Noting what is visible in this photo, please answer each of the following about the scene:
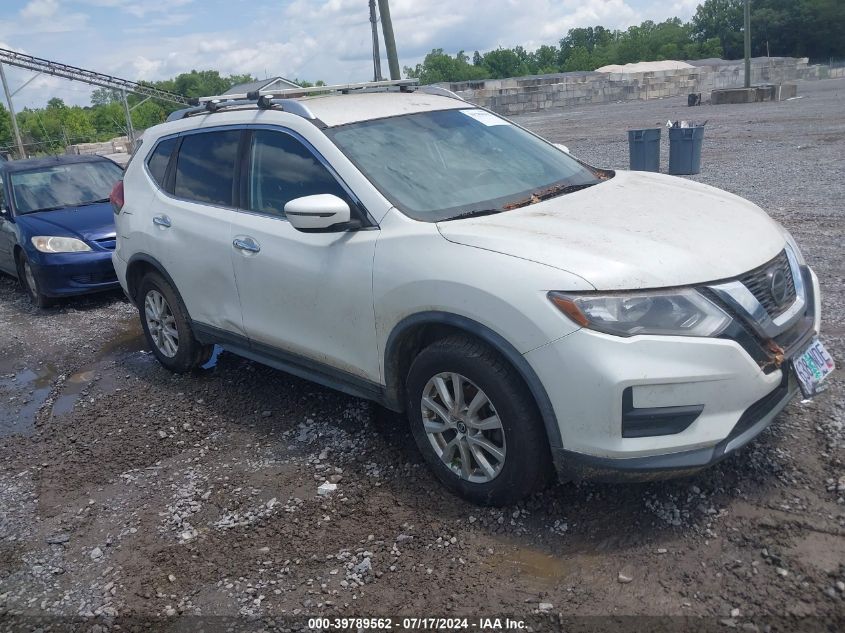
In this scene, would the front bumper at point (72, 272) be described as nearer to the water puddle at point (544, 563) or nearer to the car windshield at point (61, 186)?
the car windshield at point (61, 186)

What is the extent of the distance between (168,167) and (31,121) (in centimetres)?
7638

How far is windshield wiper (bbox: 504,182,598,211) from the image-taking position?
3.89 m

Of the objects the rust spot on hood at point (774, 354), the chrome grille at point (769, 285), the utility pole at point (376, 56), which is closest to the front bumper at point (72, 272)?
the chrome grille at point (769, 285)

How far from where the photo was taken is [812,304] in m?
3.59

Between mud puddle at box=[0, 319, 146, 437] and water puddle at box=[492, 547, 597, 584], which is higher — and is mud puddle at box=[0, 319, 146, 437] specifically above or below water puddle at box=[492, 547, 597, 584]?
below

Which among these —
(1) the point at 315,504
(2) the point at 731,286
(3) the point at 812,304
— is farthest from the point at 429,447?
(3) the point at 812,304

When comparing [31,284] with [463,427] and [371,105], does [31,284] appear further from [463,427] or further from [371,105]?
[463,427]

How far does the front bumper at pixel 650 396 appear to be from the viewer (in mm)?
2906

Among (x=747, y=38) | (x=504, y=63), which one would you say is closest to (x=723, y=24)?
(x=504, y=63)

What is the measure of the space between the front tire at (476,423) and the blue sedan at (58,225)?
605 centimetres

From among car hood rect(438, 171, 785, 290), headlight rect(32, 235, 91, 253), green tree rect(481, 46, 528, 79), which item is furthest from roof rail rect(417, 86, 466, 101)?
green tree rect(481, 46, 528, 79)

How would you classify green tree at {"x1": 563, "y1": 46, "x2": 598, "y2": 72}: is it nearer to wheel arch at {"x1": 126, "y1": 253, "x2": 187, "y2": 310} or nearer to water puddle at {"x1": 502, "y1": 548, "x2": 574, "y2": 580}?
wheel arch at {"x1": 126, "y1": 253, "x2": 187, "y2": 310}

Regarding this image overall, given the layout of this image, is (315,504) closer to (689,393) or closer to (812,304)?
(689,393)

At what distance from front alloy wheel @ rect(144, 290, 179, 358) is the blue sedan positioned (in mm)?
2932
